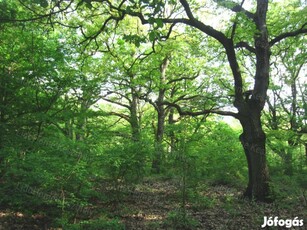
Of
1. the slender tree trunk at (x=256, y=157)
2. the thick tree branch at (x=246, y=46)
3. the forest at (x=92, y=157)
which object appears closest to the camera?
the forest at (x=92, y=157)

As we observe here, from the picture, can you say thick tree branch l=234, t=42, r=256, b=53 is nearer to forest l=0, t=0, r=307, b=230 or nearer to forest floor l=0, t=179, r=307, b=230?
forest l=0, t=0, r=307, b=230

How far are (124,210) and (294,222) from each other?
419cm

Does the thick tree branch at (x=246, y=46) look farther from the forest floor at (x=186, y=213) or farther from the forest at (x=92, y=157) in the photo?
the forest floor at (x=186, y=213)

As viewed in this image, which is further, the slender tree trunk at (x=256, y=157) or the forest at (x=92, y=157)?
the slender tree trunk at (x=256, y=157)

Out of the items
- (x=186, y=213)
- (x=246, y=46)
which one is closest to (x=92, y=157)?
(x=186, y=213)

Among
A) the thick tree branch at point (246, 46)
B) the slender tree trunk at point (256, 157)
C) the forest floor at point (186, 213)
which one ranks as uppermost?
the thick tree branch at point (246, 46)

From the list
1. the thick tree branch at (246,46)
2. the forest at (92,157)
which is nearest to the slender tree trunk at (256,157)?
the forest at (92,157)

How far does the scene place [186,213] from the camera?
7387 millimetres

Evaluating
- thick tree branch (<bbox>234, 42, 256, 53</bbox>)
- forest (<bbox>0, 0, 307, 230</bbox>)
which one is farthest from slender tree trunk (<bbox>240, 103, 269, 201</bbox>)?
thick tree branch (<bbox>234, 42, 256, 53</bbox>)

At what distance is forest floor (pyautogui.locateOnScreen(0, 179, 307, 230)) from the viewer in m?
6.41

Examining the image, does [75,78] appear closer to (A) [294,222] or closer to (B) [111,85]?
(A) [294,222]

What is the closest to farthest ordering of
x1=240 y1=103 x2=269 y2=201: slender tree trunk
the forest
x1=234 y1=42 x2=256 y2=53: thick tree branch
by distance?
Result: the forest < x1=240 y1=103 x2=269 y2=201: slender tree trunk < x1=234 y1=42 x2=256 y2=53: thick tree branch

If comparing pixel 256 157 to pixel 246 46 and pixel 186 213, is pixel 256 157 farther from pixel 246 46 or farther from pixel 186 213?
pixel 246 46

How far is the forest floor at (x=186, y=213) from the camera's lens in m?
6.41
